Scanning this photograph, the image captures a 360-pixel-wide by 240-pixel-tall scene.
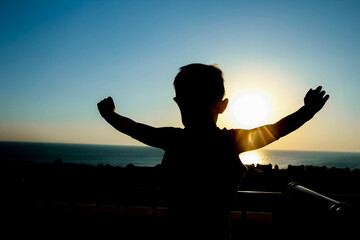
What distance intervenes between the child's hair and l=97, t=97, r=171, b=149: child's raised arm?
0.22 meters

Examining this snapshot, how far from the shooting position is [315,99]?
1233 millimetres

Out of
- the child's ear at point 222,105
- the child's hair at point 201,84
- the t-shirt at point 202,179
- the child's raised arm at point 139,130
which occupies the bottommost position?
the t-shirt at point 202,179

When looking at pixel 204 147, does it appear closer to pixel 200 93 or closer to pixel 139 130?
pixel 200 93

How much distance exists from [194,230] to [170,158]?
0.35 meters

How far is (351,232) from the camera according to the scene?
1041 millimetres

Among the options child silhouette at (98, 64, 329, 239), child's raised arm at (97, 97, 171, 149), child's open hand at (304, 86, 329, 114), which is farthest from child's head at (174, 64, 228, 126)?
child's open hand at (304, 86, 329, 114)

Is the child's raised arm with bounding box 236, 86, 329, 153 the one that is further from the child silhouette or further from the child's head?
the child's head

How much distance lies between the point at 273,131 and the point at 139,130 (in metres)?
0.69

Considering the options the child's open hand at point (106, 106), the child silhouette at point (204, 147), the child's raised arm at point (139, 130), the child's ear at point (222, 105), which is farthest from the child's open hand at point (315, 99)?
the child's open hand at point (106, 106)

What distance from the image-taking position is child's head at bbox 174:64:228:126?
1.15 m

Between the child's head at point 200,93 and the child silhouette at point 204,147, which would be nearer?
the child silhouette at point 204,147

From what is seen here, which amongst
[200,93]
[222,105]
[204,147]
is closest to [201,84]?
[200,93]

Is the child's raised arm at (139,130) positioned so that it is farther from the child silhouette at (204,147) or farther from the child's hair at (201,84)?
the child's hair at (201,84)

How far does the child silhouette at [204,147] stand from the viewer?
105 cm
